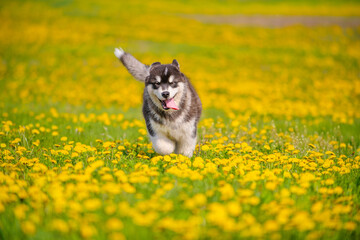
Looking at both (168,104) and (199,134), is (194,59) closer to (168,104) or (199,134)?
(199,134)

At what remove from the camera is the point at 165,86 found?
460 centimetres

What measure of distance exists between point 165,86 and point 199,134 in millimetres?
1947

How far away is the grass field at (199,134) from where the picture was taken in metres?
2.64

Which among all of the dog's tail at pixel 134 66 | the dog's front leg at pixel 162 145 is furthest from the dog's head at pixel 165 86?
the dog's tail at pixel 134 66

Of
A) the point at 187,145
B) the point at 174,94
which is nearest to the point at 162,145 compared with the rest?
the point at 187,145

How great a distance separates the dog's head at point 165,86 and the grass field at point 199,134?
2.72ft

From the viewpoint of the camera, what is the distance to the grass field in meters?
2.64

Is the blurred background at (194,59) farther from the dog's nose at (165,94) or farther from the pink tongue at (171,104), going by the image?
the dog's nose at (165,94)

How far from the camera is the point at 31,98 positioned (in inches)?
366

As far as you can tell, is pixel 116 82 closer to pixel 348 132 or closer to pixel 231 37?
pixel 348 132

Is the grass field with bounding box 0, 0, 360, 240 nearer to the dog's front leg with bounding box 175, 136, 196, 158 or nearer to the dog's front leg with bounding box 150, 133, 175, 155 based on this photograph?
the dog's front leg with bounding box 175, 136, 196, 158

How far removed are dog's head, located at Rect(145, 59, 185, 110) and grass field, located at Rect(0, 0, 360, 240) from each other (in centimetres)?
83

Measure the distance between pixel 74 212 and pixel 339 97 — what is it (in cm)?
930

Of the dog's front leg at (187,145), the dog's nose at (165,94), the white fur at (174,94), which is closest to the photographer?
the dog's nose at (165,94)
